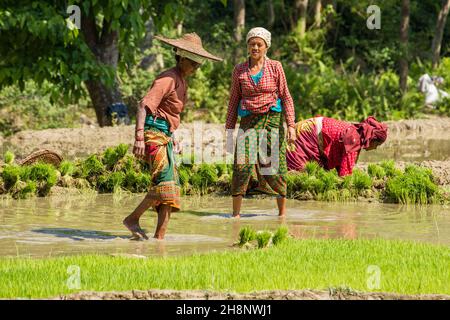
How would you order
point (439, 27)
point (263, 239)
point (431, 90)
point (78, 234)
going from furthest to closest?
1. point (439, 27)
2. point (431, 90)
3. point (78, 234)
4. point (263, 239)

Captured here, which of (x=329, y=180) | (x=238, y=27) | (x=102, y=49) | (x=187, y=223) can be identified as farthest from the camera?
(x=238, y=27)

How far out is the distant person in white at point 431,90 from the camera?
22.1 metres

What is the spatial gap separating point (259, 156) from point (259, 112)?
46 cm

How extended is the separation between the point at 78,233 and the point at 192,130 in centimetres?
782

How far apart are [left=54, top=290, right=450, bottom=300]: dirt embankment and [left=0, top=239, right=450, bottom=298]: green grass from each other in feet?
0.79

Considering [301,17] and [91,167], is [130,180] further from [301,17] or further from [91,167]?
[301,17]

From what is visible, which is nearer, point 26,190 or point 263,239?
point 263,239

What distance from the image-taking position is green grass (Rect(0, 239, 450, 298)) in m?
7.09

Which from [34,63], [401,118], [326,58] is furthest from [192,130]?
[326,58]

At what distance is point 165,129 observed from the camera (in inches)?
369

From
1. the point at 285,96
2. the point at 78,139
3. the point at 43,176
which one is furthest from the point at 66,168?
the point at 78,139
